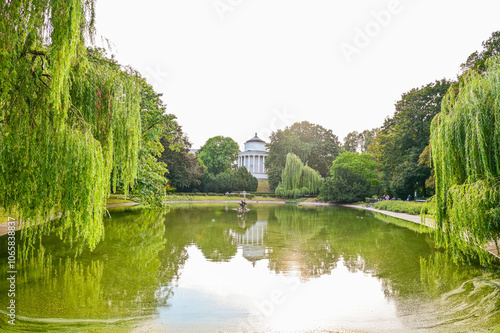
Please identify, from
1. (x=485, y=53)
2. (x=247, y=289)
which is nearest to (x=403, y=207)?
(x=485, y=53)

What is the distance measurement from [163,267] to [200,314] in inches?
127

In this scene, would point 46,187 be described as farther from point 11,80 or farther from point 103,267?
point 103,267

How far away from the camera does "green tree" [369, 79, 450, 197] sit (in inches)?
1224

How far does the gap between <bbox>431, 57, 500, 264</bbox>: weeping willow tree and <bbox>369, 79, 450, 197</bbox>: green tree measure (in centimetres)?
2443

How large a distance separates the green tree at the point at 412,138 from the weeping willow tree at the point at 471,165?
2443 cm

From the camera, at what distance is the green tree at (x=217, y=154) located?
68.9 m

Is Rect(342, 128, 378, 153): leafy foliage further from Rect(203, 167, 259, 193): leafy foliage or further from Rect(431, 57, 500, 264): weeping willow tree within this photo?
Rect(431, 57, 500, 264): weeping willow tree

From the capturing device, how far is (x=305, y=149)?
201 ft

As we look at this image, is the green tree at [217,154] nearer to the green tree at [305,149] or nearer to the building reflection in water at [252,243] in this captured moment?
the green tree at [305,149]

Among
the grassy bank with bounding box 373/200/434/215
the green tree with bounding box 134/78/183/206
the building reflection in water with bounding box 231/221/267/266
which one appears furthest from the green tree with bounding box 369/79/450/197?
the green tree with bounding box 134/78/183/206

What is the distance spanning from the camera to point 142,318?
5148mm

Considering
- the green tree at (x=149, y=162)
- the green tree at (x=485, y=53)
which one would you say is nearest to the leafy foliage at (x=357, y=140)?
the green tree at (x=485, y=53)

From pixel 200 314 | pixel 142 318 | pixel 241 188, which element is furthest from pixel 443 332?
pixel 241 188

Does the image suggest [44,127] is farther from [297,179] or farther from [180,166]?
[297,179]
